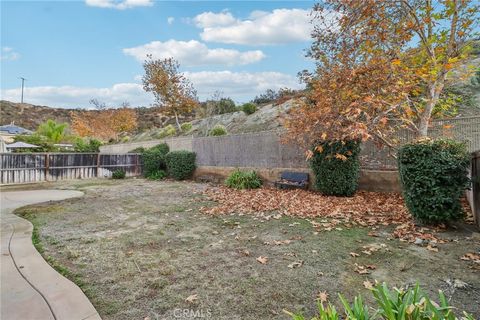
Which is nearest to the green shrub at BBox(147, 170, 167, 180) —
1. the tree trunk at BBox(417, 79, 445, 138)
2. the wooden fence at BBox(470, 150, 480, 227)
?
the tree trunk at BBox(417, 79, 445, 138)

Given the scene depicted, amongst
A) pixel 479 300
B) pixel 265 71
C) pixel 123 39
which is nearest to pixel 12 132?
pixel 123 39

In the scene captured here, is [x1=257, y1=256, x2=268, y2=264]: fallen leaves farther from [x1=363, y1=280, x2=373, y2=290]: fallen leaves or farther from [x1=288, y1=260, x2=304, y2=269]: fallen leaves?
[x1=363, y1=280, x2=373, y2=290]: fallen leaves

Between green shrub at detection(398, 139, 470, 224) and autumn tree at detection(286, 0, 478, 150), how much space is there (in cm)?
95

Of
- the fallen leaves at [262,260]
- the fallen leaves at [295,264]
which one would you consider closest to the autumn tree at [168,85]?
the fallen leaves at [262,260]

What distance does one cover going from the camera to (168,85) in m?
19.8

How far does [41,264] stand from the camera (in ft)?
10.4

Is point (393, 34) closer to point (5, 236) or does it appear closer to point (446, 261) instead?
point (446, 261)

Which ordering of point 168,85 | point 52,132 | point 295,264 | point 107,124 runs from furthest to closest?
point 107,124, point 52,132, point 168,85, point 295,264

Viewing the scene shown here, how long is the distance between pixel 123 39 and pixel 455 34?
1138 centimetres

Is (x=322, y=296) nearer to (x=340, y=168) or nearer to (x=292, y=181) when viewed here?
(x=340, y=168)

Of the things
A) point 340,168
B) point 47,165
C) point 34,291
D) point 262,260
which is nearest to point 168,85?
point 47,165

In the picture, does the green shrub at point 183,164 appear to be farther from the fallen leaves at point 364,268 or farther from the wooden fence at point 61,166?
the fallen leaves at point 364,268

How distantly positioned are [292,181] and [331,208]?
2.90 m

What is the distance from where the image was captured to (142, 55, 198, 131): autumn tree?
Answer: 19.6m
